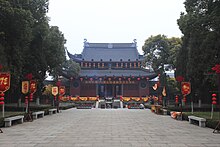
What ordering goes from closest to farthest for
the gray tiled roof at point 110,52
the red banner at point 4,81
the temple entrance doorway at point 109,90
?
1. the red banner at point 4,81
2. the temple entrance doorway at point 109,90
3. the gray tiled roof at point 110,52

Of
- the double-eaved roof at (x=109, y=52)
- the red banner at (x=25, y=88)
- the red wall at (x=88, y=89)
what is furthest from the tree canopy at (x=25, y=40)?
the double-eaved roof at (x=109, y=52)

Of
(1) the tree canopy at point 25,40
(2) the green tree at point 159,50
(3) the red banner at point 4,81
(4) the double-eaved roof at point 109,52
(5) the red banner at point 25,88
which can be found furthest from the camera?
(4) the double-eaved roof at point 109,52

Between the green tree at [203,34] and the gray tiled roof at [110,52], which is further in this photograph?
the gray tiled roof at [110,52]

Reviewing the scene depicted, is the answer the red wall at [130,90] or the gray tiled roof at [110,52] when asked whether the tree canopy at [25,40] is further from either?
the gray tiled roof at [110,52]

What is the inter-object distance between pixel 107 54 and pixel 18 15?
1528 inches

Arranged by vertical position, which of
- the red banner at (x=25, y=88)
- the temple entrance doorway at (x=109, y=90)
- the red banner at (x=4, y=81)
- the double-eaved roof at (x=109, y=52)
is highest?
the double-eaved roof at (x=109, y=52)

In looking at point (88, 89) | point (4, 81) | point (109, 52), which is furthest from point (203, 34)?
point (109, 52)

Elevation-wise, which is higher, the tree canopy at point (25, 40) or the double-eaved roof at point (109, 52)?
the double-eaved roof at point (109, 52)

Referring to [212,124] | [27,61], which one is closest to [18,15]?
[27,61]

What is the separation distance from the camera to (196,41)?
Answer: 16.8 meters

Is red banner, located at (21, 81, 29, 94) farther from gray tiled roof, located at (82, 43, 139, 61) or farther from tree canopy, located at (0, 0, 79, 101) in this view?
gray tiled roof, located at (82, 43, 139, 61)

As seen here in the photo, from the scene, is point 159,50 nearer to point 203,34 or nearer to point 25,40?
point 203,34

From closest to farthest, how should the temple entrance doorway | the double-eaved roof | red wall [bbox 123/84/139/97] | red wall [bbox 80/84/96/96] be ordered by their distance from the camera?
red wall [bbox 123/84/139/97], red wall [bbox 80/84/96/96], the temple entrance doorway, the double-eaved roof

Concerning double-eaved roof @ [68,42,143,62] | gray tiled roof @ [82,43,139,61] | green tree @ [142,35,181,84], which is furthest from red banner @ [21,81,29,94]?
gray tiled roof @ [82,43,139,61]
